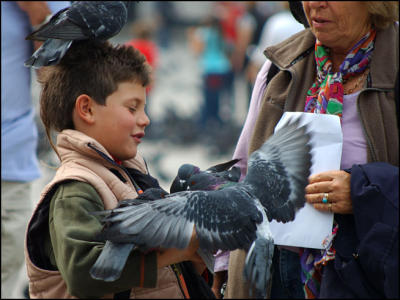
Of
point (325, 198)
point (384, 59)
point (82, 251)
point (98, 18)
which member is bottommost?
point (82, 251)

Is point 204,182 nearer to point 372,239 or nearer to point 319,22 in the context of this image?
point 372,239

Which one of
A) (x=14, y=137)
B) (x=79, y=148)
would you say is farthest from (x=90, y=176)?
(x=14, y=137)

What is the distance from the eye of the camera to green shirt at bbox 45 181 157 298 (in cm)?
171

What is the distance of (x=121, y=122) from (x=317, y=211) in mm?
747

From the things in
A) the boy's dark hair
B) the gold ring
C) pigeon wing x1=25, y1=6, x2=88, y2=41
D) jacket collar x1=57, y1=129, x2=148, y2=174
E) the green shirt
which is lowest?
the green shirt

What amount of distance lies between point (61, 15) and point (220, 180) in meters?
0.84

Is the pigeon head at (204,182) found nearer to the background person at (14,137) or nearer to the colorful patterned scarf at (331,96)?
the colorful patterned scarf at (331,96)

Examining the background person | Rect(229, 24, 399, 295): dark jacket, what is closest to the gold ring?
Rect(229, 24, 399, 295): dark jacket

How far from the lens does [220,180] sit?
6.23 feet

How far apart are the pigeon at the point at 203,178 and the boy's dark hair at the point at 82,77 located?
0.39m

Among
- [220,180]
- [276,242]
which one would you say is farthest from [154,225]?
[276,242]

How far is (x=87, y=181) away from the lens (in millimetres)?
1869

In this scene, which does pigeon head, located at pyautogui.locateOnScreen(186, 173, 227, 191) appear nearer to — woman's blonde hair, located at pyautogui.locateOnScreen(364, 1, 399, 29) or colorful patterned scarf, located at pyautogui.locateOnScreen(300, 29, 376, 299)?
colorful patterned scarf, located at pyautogui.locateOnScreen(300, 29, 376, 299)

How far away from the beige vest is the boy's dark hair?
0.12 metres
